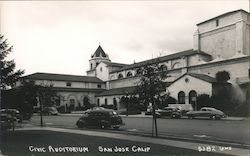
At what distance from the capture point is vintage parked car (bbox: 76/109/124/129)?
2108 centimetres

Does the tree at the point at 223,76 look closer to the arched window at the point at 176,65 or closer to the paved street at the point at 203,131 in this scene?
the arched window at the point at 176,65

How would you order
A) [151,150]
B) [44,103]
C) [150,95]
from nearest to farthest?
1. [151,150]
2. [150,95]
3. [44,103]

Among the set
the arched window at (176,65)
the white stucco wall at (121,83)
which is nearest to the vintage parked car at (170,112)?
the arched window at (176,65)

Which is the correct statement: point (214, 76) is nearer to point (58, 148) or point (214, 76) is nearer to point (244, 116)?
point (244, 116)

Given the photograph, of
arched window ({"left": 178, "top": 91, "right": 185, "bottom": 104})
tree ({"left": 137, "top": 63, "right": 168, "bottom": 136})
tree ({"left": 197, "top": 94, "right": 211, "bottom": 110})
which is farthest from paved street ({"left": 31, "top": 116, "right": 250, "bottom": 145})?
arched window ({"left": 178, "top": 91, "right": 185, "bottom": 104})

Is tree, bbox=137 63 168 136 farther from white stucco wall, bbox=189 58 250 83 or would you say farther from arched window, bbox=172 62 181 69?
arched window, bbox=172 62 181 69

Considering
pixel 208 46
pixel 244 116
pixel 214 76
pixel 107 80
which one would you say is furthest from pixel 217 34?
pixel 107 80

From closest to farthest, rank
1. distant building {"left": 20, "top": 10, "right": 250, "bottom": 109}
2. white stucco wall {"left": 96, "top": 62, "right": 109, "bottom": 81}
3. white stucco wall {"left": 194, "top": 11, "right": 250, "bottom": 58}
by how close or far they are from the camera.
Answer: distant building {"left": 20, "top": 10, "right": 250, "bottom": 109}, white stucco wall {"left": 194, "top": 11, "right": 250, "bottom": 58}, white stucco wall {"left": 96, "top": 62, "right": 109, "bottom": 81}

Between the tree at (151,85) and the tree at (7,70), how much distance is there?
5.82 metres

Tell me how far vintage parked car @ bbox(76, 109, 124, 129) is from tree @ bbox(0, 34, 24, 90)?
9.19 m

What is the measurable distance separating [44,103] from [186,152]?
13440mm

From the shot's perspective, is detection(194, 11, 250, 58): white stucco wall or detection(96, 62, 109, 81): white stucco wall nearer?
detection(194, 11, 250, 58): white stucco wall

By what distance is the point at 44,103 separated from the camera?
21.9m

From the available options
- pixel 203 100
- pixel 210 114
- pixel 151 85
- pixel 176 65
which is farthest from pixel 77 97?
pixel 151 85
